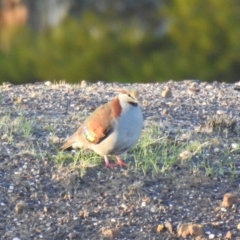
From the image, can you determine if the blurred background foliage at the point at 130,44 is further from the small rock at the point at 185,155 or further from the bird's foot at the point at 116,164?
the bird's foot at the point at 116,164

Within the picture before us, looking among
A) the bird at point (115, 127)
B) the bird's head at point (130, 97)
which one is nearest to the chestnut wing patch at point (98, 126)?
the bird at point (115, 127)

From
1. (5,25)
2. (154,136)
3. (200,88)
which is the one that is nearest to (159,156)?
(154,136)

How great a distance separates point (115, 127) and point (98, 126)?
14 centimetres

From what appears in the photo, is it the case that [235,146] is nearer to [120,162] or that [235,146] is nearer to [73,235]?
[120,162]

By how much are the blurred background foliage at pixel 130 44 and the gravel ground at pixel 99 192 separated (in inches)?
428

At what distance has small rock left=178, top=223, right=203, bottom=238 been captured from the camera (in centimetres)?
522

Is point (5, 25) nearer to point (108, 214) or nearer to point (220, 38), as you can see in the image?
point (220, 38)

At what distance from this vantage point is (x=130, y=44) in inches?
747

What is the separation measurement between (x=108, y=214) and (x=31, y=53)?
14.5 metres

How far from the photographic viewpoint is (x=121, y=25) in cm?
1989

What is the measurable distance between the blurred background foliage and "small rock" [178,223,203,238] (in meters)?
12.3

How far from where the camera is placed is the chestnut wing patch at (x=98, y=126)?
226 inches

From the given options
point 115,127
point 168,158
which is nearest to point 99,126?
point 115,127

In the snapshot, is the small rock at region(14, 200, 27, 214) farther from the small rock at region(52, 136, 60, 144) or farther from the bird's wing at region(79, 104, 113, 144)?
the small rock at region(52, 136, 60, 144)
